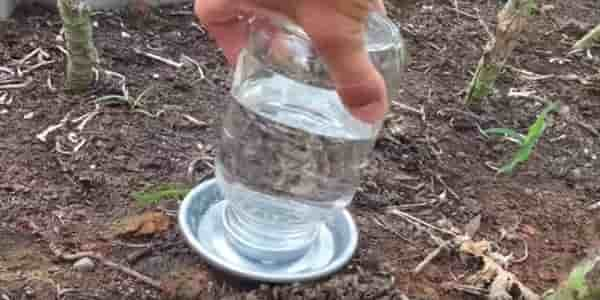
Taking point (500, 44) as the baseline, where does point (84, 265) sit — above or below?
below

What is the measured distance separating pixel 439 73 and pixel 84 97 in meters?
1.06

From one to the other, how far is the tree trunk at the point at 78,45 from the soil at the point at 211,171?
0.04 metres

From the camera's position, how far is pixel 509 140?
2053 mm

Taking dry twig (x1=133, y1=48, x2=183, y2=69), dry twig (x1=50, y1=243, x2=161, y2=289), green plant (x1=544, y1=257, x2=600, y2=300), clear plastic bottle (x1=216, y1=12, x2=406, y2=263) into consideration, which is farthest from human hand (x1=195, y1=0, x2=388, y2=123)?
dry twig (x1=133, y1=48, x2=183, y2=69)

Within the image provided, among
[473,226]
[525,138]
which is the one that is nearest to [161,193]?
[473,226]

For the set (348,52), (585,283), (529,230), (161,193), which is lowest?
(529,230)

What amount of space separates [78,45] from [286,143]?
0.70m

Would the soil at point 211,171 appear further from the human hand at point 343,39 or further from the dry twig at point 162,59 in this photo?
the human hand at point 343,39

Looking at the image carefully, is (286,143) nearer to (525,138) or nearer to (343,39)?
(343,39)

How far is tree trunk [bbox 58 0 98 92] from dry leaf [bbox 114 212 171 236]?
0.50m

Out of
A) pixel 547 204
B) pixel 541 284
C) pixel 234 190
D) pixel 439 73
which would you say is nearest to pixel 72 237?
pixel 234 190

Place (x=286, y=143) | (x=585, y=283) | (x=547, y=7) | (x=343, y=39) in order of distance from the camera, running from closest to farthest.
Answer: (x=343, y=39) → (x=585, y=283) → (x=286, y=143) → (x=547, y=7)

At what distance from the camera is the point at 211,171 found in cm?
172

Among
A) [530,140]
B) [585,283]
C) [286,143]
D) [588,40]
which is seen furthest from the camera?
[588,40]
